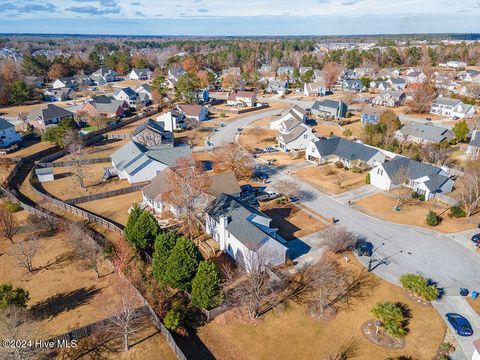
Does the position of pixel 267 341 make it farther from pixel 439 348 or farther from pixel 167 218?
pixel 167 218

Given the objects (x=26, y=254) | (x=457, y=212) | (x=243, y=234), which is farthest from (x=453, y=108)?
(x=26, y=254)

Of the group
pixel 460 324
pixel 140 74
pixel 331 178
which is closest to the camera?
pixel 460 324

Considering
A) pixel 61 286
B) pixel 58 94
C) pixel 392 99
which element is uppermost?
pixel 392 99

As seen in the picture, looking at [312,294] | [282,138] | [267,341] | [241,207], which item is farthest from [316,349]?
[282,138]

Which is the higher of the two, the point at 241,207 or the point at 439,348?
the point at 241,207

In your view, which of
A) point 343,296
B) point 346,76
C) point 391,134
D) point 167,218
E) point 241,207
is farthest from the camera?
point 346,76

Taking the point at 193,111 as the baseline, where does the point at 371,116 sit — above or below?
above

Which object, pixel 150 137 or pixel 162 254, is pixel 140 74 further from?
pixel 162 254

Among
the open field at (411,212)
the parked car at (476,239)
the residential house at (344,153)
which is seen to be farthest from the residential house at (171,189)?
the parked car at (476,239)

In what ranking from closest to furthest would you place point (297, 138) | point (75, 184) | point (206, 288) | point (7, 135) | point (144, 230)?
point (206, 288) < point (144, 230) < point (75, 184) < point (297, 138) < point (7, 135)
